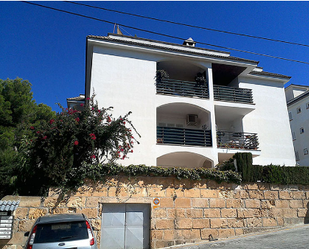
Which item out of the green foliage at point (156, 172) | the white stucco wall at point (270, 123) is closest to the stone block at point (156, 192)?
the green foliage at point (156, 172)

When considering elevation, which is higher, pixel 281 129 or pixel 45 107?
pixel 45 107

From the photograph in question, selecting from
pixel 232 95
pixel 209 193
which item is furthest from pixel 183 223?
pixel 232 95

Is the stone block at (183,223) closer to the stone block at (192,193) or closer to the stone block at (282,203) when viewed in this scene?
the stone block at (192,193)

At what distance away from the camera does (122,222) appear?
390 inches

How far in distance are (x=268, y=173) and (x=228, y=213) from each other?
9.08ft

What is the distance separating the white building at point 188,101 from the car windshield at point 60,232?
7.39m

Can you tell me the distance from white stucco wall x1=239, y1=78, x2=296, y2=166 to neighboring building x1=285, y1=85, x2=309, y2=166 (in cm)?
1018

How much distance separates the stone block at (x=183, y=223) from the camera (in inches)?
403

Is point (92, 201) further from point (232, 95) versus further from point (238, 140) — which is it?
point (232, 95)

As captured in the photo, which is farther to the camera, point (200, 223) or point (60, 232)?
point (200, 223)

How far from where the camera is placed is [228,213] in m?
10.9

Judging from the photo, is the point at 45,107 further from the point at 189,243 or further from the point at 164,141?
the point at 189,243

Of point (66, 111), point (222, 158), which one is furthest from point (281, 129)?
point (66, 111)

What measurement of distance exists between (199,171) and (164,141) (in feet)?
14.1
